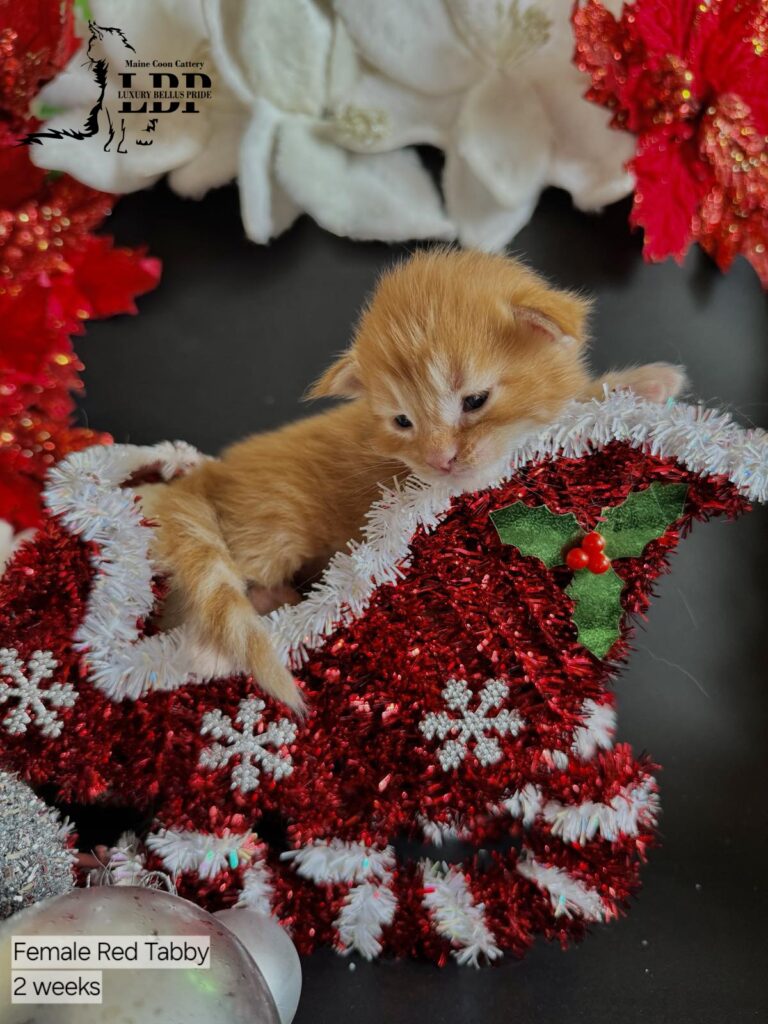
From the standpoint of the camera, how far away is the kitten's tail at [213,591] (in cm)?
66

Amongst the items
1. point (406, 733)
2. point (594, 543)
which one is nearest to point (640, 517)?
point (594, 543)

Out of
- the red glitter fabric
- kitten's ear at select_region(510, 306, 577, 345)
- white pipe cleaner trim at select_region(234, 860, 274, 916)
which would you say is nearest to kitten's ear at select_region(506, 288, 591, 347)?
kitten's ear at select_region(510, 306, 577, 345)

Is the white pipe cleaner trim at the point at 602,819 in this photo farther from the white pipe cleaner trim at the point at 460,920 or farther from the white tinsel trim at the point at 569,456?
the white tinsel trim at the point at 569,456

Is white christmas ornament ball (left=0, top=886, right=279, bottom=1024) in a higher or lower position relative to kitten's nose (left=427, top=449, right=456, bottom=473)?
lower

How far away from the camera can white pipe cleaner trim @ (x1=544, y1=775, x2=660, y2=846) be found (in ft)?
2.49

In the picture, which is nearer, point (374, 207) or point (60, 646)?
point (60, 646)

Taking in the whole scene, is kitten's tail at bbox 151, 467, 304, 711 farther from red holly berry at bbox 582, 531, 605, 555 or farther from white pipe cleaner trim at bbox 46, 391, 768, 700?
red holly berry at bbox 582, 531, 605, 555

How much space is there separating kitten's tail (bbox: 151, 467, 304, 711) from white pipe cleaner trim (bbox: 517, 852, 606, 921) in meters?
0.30

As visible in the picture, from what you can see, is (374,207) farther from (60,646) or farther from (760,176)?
(60,646)

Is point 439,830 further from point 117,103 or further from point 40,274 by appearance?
point 117,103

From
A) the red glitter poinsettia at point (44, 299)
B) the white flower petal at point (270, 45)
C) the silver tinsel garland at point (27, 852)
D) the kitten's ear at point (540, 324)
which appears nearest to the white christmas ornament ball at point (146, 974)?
the silver tinsel garland at point (27, 852)

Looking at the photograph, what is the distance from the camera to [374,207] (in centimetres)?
83

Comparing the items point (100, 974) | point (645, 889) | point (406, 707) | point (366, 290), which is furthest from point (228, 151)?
point (645, 889)

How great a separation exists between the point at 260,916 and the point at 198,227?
687 millimetres
